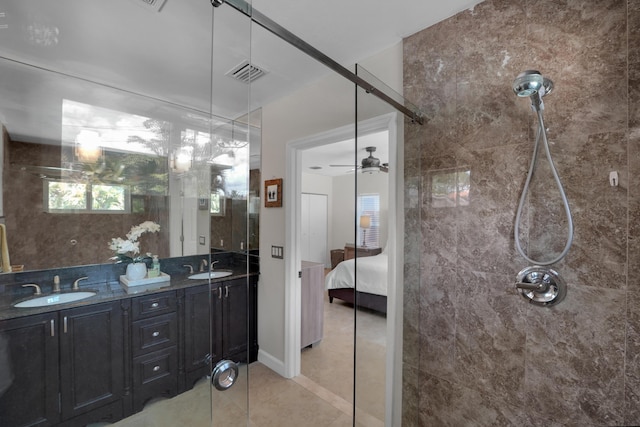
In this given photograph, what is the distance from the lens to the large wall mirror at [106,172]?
113 centimetres

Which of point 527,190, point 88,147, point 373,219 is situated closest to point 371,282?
point 373,219

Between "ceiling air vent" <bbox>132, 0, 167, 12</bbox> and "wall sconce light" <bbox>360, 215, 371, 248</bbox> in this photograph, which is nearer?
"ceiling air vent" <bbox>132, 0, 167, 12</bbox>

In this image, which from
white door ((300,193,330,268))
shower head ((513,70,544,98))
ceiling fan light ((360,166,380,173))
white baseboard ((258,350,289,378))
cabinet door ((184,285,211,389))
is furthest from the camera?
white door ((300,193,330,268))

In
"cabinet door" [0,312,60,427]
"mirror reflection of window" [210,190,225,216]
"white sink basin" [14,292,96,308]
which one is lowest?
"cabinet door" [0,312,60,427]

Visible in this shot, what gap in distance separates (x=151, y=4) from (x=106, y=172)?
98cm

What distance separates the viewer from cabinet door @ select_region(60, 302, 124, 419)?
130cm

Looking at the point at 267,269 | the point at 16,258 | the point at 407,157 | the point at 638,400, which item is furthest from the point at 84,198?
the point at 638,400

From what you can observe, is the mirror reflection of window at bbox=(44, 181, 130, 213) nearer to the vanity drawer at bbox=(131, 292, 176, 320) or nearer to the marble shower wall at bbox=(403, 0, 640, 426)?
the vanity drawer at bbox=(131, 292, 176, 320)

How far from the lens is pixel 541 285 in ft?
3.85

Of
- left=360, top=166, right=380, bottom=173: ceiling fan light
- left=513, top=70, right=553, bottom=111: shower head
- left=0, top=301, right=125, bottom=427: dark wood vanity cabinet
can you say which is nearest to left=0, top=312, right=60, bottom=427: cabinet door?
left=0, top=301, right=125, bottom=427: dark wood vanity cabinet

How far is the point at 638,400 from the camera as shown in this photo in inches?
38.5

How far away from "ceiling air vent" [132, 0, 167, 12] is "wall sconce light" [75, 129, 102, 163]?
782mm

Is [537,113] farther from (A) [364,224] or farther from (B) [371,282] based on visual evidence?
(B) [371,282]

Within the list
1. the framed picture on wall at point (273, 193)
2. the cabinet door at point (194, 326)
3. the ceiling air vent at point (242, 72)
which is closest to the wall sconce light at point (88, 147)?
the cabinet door at point (194, 326)
